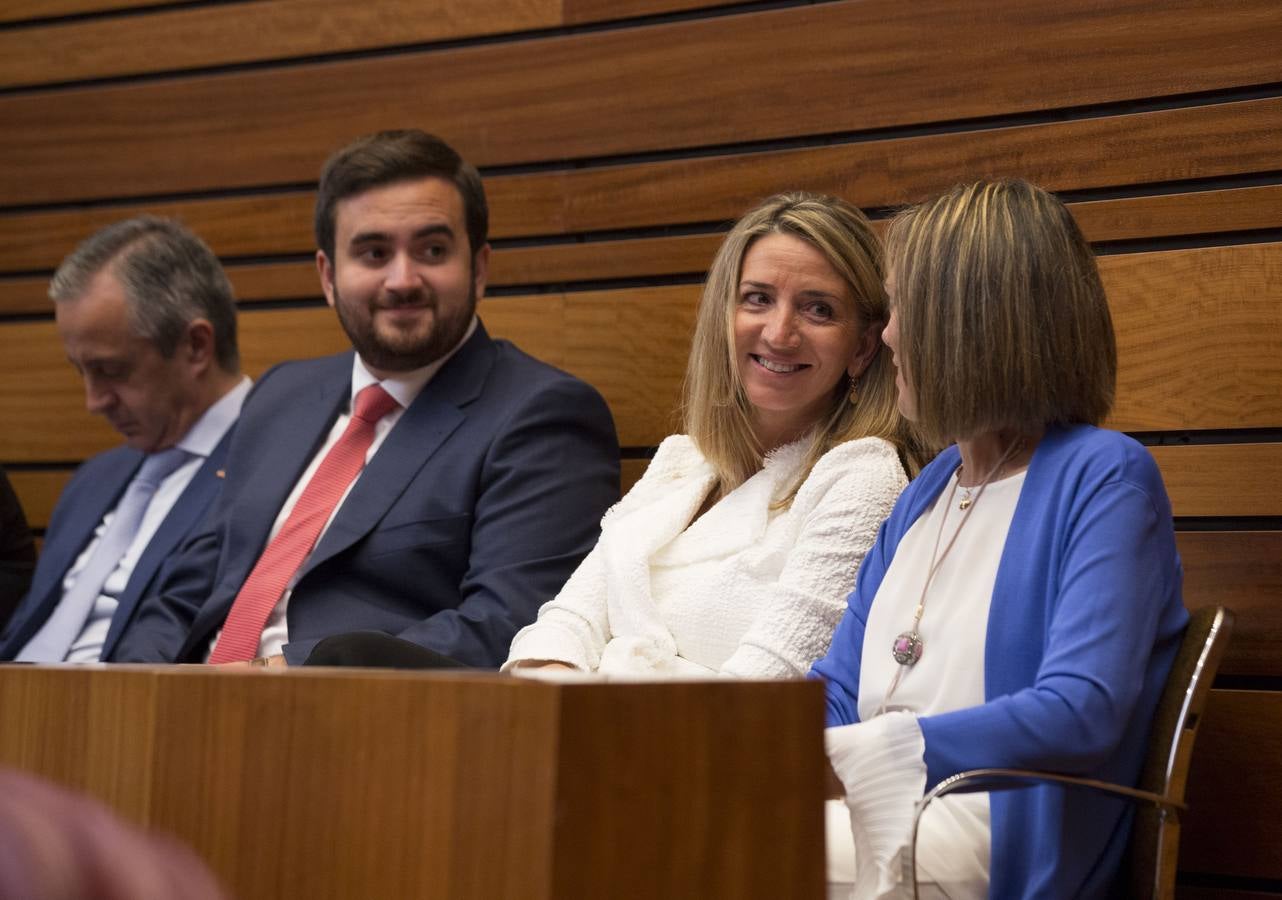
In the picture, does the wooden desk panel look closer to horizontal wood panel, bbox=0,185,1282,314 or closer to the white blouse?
the white blouse

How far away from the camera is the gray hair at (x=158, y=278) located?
3.72 meters

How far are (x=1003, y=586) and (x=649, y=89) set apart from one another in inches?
69.8

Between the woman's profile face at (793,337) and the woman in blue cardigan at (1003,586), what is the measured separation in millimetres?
380

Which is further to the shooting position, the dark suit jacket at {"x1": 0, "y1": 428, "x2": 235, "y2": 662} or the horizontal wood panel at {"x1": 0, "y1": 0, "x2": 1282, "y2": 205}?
the dark suit jacket at {"x1": 0, "y1": 428, "x2": 235, "y2": 662}

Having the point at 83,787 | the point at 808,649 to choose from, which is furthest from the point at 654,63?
the point at 83,787

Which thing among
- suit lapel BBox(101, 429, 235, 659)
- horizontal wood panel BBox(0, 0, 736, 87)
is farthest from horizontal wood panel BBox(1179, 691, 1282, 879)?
suit lapel BBox(101, 429, 235, 659)

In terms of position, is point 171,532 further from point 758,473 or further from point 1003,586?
point 1003,586

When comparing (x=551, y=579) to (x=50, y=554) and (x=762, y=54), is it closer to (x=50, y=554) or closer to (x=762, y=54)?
(x=762, y=54)

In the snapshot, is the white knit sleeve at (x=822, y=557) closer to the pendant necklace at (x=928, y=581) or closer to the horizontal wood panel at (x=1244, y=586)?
the pendant necklace at (x=928, y=581)

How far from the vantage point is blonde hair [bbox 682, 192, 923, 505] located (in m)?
2.64

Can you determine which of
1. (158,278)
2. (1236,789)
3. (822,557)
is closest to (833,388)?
(822,557)

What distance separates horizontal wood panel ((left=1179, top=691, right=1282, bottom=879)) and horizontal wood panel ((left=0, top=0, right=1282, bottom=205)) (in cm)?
115

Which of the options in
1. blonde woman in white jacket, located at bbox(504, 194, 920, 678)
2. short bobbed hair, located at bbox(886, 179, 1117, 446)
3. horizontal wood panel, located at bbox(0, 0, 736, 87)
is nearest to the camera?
short bobbed hair, located at bbox(886, 179, 1117, 446)

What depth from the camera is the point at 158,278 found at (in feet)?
12.2
